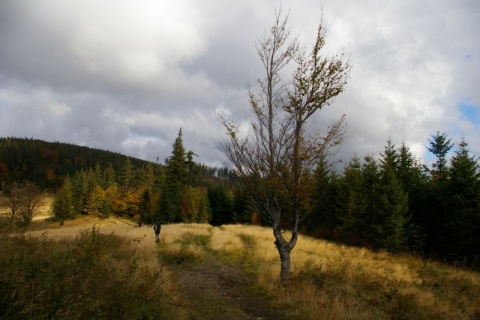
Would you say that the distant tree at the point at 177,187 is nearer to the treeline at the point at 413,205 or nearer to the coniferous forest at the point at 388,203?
the coniferous forest at the point at 388,203

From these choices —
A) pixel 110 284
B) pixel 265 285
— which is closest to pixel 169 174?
pixel 265 285

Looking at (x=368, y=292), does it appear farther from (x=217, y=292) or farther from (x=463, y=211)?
(x=463, y=211)

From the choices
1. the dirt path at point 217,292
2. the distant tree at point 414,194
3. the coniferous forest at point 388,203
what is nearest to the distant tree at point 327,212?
the coniferous forest at point 388,203

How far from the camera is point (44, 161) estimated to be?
153750 mm

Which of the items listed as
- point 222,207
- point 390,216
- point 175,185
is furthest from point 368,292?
point 222,207

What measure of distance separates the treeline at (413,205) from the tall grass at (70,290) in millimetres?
14313

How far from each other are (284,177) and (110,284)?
583 centimetres

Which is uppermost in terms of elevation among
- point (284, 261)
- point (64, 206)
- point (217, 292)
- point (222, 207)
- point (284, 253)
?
point (222, 207)

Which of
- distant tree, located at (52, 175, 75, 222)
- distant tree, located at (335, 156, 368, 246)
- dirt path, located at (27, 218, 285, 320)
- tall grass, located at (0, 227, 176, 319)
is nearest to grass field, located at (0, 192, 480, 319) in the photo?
tall grass, located at (0, 227, 176, 319)

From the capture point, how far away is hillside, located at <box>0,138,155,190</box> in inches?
5138

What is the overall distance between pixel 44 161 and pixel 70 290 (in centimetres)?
17800

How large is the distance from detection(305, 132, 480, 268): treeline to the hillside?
95.9m

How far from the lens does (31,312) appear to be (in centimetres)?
347

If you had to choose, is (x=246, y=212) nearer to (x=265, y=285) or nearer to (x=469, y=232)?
(x=469, y=232)
